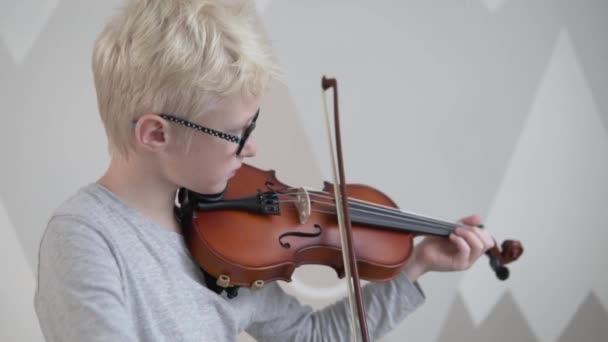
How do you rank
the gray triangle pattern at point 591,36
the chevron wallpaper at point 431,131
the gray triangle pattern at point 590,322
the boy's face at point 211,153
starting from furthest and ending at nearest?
the gray triangle pattern at point 590,322
the gray triangle pattern at point 591,36
the chevron wallpaper at point 431,131
the boy's face at point 211,153

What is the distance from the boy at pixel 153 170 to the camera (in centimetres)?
65

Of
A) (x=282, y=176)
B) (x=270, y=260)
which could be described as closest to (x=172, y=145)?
(x=270, y=260)

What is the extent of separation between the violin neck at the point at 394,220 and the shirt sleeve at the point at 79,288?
40 cm

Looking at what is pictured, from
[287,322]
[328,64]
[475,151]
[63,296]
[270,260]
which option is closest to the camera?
[63,296]

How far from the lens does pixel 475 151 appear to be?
140 cm

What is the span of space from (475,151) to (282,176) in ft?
1.61

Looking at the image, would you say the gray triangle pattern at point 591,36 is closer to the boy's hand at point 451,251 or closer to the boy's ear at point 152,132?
the boy's hand at point 451,251

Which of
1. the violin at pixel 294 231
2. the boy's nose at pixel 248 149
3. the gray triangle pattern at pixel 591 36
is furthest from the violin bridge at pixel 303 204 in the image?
the gray triangle pattern at pixel 591 36

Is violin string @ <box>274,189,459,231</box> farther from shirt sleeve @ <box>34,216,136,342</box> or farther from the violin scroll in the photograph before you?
shirt sleeve @ <box>34,216,136,342</box>

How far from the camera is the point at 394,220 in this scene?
0.96m

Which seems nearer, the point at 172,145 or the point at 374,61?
the point at 172,145

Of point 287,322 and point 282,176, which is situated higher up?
point 282,176

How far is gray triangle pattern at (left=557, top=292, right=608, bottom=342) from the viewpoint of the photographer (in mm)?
1494

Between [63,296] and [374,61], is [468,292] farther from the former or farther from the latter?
[63,296]
